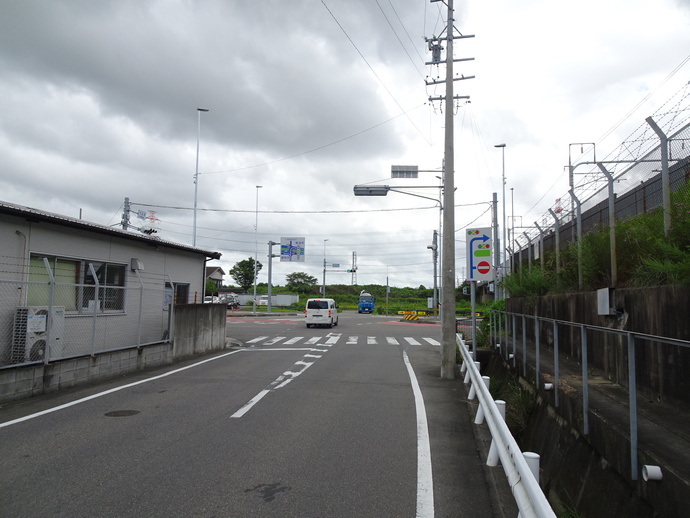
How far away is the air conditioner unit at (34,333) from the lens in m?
9.85

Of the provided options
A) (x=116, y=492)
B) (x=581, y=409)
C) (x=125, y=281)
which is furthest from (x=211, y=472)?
(x=125, y=281)

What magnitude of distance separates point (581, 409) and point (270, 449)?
3628 mm

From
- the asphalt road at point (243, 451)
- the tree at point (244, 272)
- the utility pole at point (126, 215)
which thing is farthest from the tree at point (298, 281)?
the asphalt road at point (243, 451)

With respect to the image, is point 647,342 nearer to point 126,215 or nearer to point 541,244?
point 541,244

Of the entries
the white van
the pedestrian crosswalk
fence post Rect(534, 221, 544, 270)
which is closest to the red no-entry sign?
fence post Rect(534, 221, 544, 270)

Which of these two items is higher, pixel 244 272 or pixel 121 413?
pixel 244 272

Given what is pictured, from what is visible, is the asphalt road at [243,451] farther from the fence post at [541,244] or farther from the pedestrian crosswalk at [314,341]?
the pedestrian crosswalk at [314,341]

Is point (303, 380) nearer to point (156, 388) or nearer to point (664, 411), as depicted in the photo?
point (156, 388)

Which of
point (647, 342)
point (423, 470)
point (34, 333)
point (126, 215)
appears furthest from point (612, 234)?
point (126, 215)

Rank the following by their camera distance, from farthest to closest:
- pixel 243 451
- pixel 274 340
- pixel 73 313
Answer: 1. pixel 274 340
2. pixel 73 313
3. pixel 243 451

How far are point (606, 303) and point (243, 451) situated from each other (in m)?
6.01

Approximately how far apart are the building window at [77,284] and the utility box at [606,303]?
33.6 ft

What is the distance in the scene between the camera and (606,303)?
25.3 ft

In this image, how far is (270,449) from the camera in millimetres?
5824
